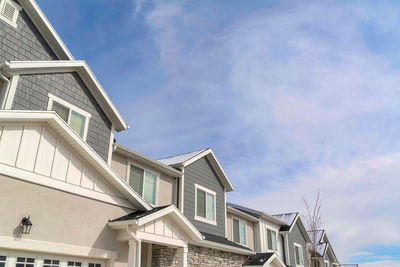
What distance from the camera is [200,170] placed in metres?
16.9

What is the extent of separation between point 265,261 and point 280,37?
34.6ft

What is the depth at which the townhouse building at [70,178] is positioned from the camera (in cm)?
766

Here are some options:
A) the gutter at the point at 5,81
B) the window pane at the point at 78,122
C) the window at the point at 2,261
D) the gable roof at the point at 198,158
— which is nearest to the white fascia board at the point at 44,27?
the window pane at the point at 78,122

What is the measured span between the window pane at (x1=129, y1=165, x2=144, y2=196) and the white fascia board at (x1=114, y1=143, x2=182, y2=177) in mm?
399

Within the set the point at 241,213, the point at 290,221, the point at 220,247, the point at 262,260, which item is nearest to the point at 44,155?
the point at 220,247

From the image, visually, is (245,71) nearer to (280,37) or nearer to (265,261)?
(280,37)

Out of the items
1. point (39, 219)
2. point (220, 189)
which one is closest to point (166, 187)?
→ point (220, 189)

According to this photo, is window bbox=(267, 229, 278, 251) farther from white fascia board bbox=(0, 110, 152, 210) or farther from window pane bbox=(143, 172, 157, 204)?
white fascia board bbox=(0, 110, 152, 210)

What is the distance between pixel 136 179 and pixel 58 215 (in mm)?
5184

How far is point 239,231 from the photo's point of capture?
65.3 ft

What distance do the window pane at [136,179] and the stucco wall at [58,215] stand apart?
318 centimetres

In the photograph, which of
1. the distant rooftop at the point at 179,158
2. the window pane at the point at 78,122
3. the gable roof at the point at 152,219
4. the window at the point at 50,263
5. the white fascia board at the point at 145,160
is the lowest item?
the window at the point at 50,263

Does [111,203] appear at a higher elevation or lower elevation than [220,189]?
lower

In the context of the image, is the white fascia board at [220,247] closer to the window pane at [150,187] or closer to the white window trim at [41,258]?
the window pane at [150,187]
